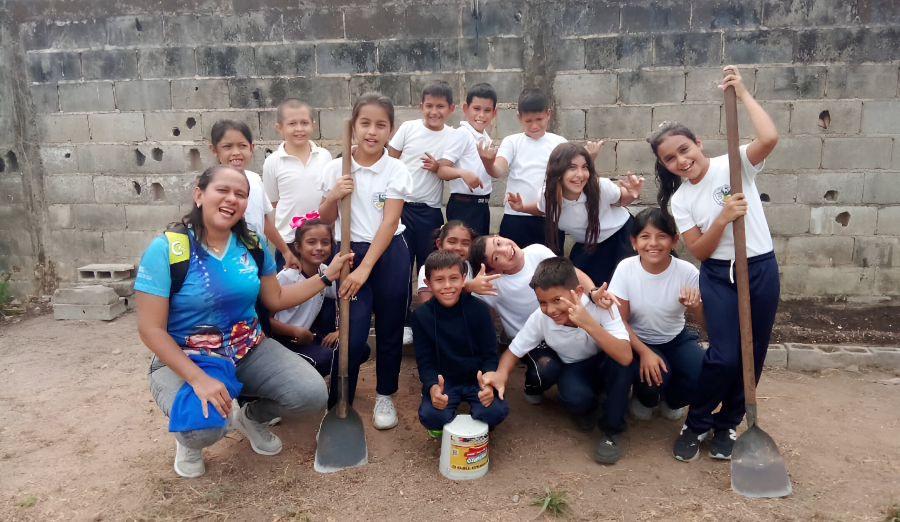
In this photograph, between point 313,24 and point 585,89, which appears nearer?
point 585,89

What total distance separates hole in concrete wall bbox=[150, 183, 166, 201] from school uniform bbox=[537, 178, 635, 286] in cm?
357

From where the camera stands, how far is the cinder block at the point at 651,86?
475 centimetres

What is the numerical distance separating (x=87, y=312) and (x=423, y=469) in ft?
12.4

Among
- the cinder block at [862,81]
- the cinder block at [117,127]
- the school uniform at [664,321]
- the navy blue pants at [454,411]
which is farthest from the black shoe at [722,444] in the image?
the cinder block at [117,127]

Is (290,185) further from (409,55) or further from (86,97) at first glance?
(86,97)

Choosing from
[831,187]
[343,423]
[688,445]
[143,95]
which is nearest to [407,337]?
[343,423]

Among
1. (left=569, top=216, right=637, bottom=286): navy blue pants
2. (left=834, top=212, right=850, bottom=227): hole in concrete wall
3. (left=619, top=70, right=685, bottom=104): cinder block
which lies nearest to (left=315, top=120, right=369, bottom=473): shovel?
(left=569, top=216, right=637, bottom=286): navy blue pants

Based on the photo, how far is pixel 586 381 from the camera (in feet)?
10.1

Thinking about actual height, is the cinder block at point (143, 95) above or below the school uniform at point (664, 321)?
above

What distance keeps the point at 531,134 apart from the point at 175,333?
8.08 feet

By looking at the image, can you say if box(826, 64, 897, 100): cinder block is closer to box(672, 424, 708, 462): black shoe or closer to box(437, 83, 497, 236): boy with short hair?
box(437, 83, 497, 236): boy with short hair

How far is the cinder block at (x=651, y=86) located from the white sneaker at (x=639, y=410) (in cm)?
256

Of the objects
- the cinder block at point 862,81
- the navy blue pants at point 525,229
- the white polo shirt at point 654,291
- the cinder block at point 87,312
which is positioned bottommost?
the cinder block at point 87,312

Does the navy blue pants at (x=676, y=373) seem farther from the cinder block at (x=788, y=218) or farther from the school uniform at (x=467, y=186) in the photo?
the cinder block at (x=788, y=218)
